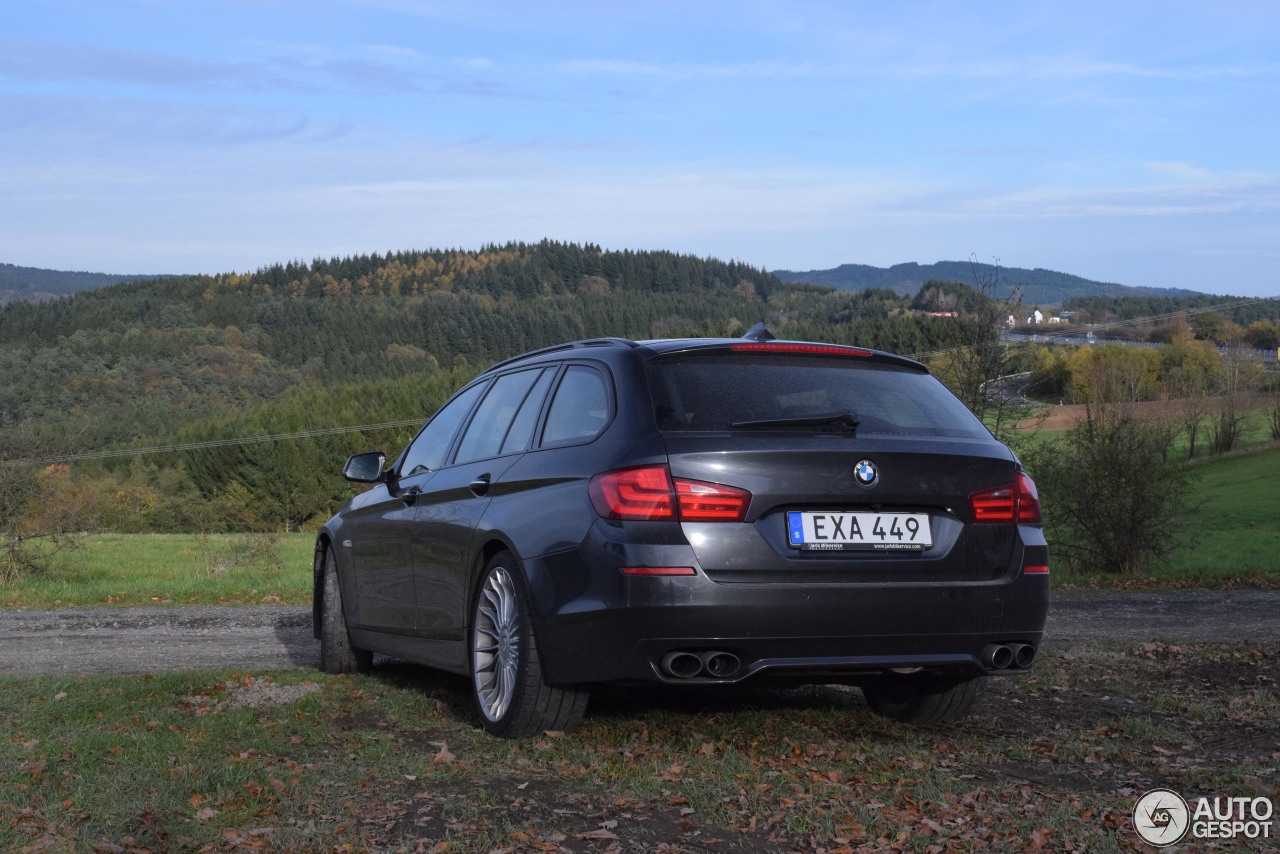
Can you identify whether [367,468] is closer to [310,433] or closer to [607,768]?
[607,768]

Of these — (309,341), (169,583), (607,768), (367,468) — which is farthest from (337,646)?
(309,341)

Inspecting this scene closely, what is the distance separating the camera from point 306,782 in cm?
454

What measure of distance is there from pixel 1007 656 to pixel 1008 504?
0.60 metres

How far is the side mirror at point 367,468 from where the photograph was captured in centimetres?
741

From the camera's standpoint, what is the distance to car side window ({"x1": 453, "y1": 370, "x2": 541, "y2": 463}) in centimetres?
620

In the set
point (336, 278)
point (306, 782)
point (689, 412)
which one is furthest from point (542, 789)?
point (336, 278)

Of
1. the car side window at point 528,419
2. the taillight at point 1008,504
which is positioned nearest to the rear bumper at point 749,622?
the taillight at point 1008,504

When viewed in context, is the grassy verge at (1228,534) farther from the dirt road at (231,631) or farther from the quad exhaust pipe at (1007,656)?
the quad exhaust pipe at (1007,656)

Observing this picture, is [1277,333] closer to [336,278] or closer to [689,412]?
[689,412]

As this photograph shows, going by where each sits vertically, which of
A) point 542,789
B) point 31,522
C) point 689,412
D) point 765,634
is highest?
point 689,412

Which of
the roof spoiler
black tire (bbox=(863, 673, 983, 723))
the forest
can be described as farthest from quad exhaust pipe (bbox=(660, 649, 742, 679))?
the forest

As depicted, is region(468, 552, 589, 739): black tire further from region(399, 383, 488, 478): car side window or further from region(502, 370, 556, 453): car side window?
region(399, 383, 488, 478): car side window

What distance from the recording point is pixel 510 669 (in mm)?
5418

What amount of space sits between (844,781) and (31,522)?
657 inches
